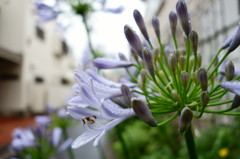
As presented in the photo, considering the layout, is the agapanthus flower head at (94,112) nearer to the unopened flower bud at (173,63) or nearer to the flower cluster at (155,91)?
the flower cluster at (155,91)

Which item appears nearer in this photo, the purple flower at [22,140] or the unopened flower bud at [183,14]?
the unopened flower bud at [183,14]

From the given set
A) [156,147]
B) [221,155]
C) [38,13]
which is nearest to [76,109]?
[38,13]

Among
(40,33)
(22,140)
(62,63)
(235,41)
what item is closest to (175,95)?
(235,41)

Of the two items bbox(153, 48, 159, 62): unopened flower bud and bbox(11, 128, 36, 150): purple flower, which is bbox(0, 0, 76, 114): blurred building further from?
bbox(153, 48, 159, 62): unopened flower bud

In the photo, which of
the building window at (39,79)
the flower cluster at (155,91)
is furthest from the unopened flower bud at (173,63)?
the building window at (39,79)

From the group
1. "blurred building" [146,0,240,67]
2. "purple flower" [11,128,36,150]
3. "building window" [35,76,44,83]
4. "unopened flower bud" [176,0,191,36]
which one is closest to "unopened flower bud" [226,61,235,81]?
"unopened flower bud" [176,0,191,36]

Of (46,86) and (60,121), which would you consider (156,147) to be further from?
(46,86)
